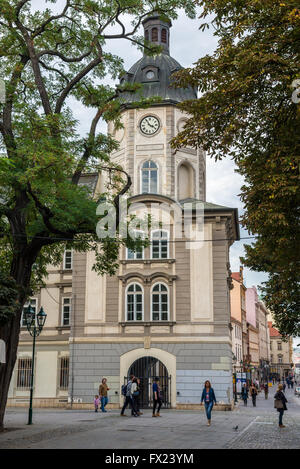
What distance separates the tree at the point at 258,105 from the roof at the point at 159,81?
2223 cm

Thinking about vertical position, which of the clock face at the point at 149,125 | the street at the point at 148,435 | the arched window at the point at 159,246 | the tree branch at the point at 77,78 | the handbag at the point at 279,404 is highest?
the clock face at the point at 149,125

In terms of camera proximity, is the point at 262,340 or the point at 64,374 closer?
the point at 64,374

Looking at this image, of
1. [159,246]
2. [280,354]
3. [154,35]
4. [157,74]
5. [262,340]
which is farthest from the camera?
[280,354]

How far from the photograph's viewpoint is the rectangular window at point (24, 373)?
34.8 metres

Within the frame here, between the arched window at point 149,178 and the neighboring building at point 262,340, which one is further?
the neighboring building at point 262,340

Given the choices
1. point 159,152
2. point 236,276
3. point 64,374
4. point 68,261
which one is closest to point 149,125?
point 159,152

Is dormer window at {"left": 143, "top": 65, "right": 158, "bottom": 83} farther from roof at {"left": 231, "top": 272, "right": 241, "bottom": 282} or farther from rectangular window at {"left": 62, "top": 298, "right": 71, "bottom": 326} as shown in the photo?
roof at {"left": 231, "top": 272, "right": 241, "bottom": 282}

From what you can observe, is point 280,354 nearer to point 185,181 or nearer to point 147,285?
point 185,181

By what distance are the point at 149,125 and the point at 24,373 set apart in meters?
17.7

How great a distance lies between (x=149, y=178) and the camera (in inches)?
1391

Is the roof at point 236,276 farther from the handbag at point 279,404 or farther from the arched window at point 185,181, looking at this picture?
the handbag at point 279,404

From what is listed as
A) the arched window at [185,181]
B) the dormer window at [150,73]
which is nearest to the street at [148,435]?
the arched window at [185,181]

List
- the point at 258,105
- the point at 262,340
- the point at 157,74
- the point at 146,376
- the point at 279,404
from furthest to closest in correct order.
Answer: the point at 262,340, the point at 157,74, the point at 146,376, the point at 279,404, the point at 258,105

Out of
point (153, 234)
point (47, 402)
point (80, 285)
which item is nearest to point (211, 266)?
point (153, 234)
